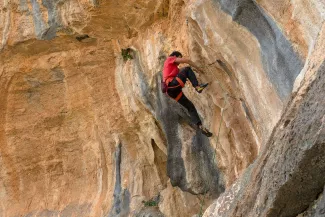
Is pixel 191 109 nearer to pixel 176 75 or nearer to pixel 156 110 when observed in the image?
pixel 176 75

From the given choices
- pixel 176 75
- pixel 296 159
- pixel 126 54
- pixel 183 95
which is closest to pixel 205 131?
pixel 183 95

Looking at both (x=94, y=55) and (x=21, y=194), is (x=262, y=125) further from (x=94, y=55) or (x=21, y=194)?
(x=21, y=194)

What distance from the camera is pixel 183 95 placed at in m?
8.78

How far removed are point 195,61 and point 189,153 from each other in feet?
5.88

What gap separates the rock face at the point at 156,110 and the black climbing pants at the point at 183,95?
0.21m

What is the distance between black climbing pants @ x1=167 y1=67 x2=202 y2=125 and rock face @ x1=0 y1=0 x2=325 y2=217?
211 millimetres

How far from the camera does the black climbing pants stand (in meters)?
8.36

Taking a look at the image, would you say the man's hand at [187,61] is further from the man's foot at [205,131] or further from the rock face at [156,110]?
the man's foot at [205,131]

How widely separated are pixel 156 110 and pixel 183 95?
1.59 metres

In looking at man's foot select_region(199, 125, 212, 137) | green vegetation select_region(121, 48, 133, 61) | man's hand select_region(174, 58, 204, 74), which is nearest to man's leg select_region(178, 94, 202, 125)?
man's foot select_region(199, 125, 212, 137)

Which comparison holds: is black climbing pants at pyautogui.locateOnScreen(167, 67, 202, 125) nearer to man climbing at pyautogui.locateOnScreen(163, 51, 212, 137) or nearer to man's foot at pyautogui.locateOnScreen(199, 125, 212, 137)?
man climbing at pyautogui.locateOnScreen(163, 51, 212, 137)

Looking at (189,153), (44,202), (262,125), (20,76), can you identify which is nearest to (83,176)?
(44,202)

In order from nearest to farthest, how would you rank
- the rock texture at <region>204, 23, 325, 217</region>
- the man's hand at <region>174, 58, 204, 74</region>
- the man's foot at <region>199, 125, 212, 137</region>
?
1. the rock texture at <region>204, 23, 325, 217</region>
2. the man's hand at <region>174, 58, 204, 74</region>
3. the man's foot at <region>199, 125, 212, 137</region>

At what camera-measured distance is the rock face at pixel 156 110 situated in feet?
14.0
